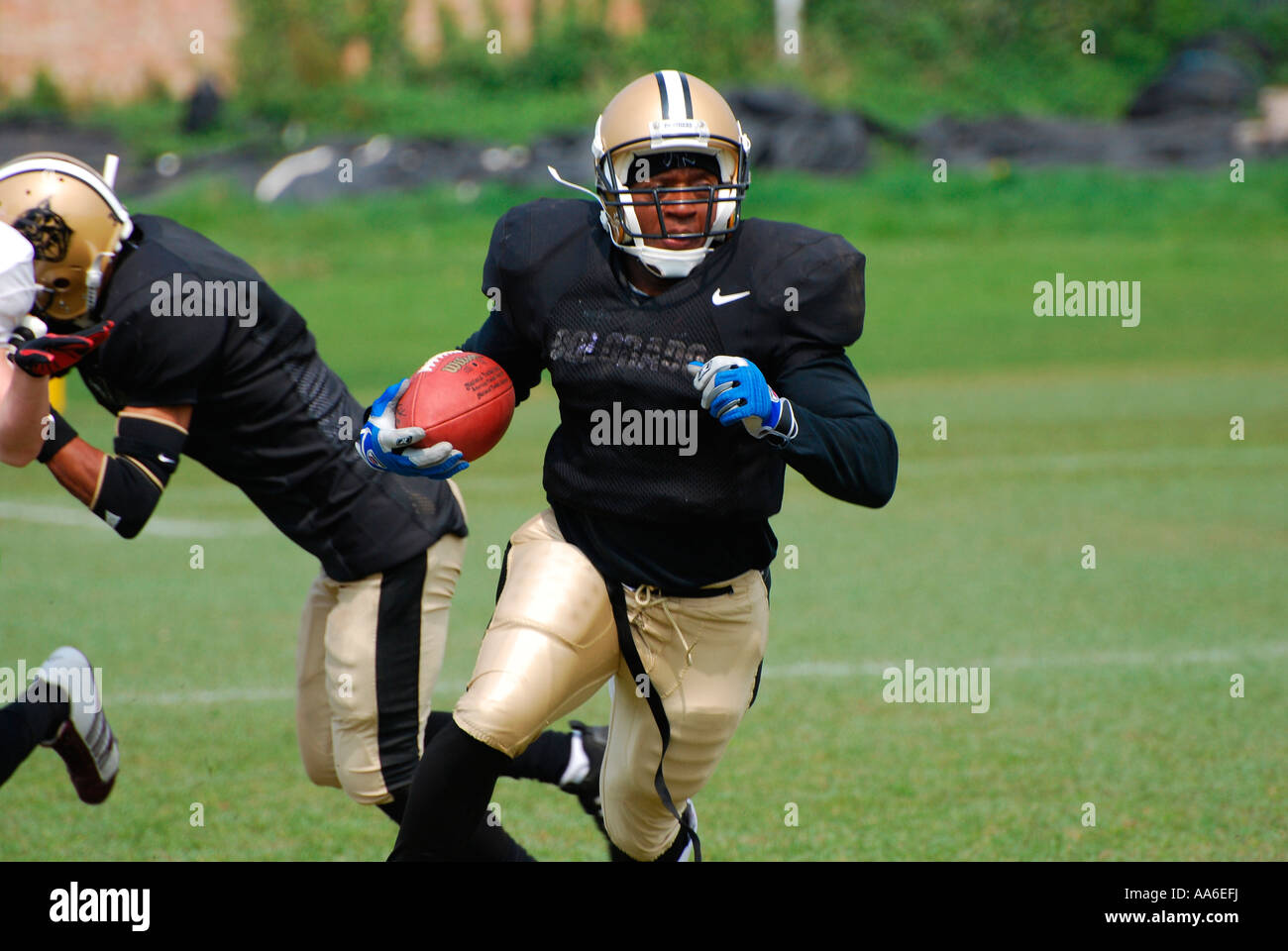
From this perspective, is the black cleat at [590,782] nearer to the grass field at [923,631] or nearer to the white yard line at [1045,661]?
the grass field at [923,631]

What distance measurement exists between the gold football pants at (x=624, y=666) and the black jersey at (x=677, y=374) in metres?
0.08

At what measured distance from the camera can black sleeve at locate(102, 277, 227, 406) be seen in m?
4.05

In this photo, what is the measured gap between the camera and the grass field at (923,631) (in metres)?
4.73

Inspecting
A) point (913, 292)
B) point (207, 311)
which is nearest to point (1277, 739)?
point (207, 311)

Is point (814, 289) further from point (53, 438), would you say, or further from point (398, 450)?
point (53, 438)

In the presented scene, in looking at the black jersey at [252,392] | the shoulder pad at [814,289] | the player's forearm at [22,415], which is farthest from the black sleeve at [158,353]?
the shoulder pad at [814,289]

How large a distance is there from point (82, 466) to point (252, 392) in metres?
0.48

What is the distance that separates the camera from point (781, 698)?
609 cm

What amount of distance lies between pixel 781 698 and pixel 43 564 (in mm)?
4728

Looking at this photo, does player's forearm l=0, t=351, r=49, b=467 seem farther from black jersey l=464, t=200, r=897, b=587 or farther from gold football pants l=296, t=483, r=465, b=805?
black jersey l=464, t=200, r=897, b=587

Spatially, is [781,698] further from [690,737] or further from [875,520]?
[875,520]

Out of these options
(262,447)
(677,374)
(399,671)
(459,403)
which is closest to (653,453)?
(677,374)

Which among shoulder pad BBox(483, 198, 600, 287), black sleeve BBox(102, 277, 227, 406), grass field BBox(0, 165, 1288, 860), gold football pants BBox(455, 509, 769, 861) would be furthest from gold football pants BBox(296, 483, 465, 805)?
shoulder pad BBox(483, 198, 600, 287)

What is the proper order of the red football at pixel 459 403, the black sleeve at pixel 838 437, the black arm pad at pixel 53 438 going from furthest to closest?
1. the black arm pad at pixel 53 438
2. the red football at pixel 459 403
3. the black sleeve at pixel 838 437
